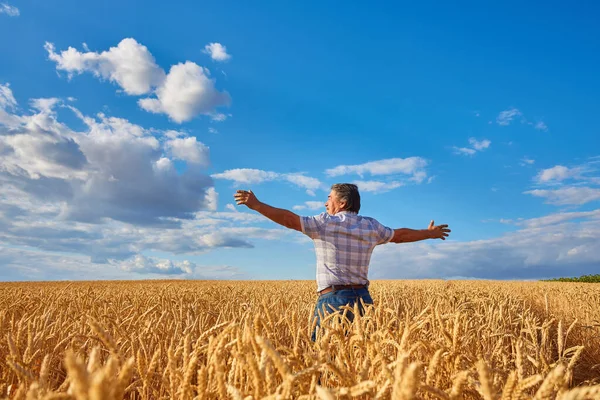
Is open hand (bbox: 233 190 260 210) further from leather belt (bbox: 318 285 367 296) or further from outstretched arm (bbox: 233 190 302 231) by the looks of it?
leather belt (bbox: 318 285 367 296)

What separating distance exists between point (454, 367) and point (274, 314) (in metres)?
2.99

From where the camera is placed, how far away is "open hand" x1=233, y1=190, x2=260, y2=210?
13.7ft

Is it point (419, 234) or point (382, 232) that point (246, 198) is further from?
point (419, 234)

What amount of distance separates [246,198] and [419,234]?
2152mm

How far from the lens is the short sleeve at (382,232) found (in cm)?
459

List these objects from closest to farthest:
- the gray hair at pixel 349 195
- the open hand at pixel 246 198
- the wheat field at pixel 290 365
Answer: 1. the wheat field at pixel 290 365
2. the open hand at pixel 246 198
3. the gray hair at pixel 349 195

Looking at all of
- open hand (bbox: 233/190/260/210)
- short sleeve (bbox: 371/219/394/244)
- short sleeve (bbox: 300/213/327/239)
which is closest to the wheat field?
short sleeve (bbox: 300/213/327/239)

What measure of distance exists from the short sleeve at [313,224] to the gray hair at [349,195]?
1.11 ft

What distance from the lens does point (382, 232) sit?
4.68 metres

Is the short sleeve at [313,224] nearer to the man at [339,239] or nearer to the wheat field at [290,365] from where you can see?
the man at [339,239]

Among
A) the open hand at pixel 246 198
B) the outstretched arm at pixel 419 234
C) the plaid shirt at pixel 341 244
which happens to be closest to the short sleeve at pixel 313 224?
the plaid shirt at pixel 341 244

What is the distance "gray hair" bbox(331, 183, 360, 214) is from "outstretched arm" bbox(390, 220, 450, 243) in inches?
25.2

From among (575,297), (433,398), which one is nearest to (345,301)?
(433,398)

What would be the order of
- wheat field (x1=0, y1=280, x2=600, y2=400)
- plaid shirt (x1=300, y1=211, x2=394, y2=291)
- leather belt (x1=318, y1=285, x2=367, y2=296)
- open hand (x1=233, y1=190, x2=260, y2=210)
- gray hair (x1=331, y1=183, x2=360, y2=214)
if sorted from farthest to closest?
gray hair (x1=331, y1=183, x2=360, y2=214)
leather belt (x1=318, y1=285, x2=367, y2=296)
plaid shirt (x1=300, y1=211, x2=394, y2=291)
open hand (x1=233, y1=190, x2=260, y2=210)
wheat field (x1=0, y1=280, x2=600, y2=400)
